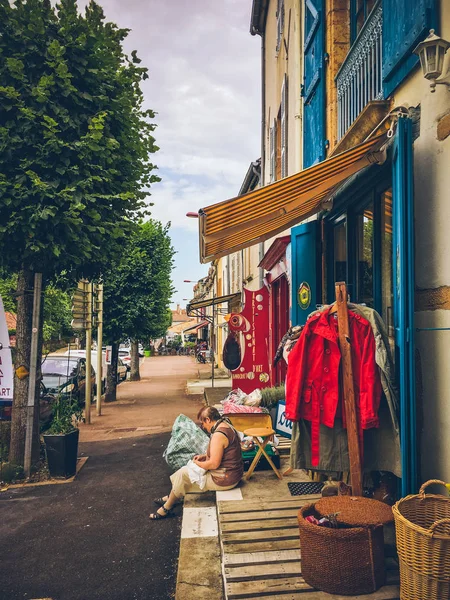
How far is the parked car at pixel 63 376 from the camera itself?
11261 millimetres

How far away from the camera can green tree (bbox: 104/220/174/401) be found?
599 inches

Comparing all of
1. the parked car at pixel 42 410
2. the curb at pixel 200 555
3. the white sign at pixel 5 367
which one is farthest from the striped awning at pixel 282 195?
the parked car at pixel 42 410

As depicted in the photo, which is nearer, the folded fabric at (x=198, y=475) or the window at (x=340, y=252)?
the folded fabric at (x=198, y=475)

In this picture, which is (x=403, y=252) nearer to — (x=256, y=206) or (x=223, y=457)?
(x=256, y=206)

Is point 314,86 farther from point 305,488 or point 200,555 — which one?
point 200,555

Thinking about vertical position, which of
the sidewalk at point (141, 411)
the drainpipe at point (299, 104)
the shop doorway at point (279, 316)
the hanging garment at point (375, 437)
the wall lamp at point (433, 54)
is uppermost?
the drainpipe at point (299, 104)

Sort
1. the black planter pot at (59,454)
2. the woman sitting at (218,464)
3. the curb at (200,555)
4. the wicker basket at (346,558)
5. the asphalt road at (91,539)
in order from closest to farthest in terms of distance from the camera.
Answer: the wicker basket at (346,558) → the curb at (200,555) → the asphalt road at (91,539) → the woman sitting at (218,464) → the black planter pot at (59,454)

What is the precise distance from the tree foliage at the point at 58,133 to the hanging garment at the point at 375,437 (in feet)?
13.1

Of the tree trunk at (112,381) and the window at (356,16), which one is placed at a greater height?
the window at (356,16)

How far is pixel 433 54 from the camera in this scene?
9.30 ft

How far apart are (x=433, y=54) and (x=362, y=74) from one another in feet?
6.36

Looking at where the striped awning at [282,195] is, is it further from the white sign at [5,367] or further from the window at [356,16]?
the white sign at [5,367]

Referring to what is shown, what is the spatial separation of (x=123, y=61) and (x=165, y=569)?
660 cm

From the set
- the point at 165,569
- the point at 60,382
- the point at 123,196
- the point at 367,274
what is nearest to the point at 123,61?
the point at 123,196
